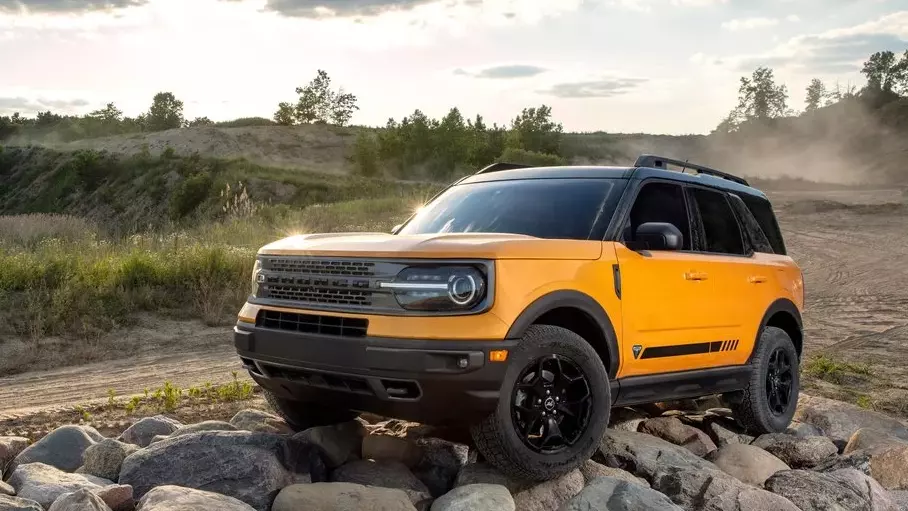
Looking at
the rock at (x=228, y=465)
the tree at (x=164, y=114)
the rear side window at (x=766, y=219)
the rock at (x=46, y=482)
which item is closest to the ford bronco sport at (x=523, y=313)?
the rock at (x=228, y=465)

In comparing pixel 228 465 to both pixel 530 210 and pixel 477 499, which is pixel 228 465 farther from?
pixel 530 210

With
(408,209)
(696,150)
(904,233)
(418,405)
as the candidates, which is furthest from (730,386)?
(696,150)

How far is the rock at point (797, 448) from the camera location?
7.12 m

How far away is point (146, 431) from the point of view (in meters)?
6.44

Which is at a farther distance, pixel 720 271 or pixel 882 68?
pixel 882 68

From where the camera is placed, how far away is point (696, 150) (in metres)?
120

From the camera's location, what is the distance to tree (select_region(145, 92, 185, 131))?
429 ft

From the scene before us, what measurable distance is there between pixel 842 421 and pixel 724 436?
180cm

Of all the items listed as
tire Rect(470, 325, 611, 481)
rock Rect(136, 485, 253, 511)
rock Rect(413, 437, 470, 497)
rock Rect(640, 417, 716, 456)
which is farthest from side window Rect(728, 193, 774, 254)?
rock Rect(136, 485, 253, 511)

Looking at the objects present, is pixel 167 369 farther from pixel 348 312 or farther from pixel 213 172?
pixel 213 172

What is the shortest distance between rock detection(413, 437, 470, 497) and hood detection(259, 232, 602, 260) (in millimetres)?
1518

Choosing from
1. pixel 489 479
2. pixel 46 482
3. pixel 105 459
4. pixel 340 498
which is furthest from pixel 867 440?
pixel 46 482

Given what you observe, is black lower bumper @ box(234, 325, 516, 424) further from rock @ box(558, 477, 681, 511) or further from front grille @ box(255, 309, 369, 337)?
rock @ box(558, 477, 681, 511)

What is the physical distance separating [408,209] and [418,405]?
2496 centimetres
